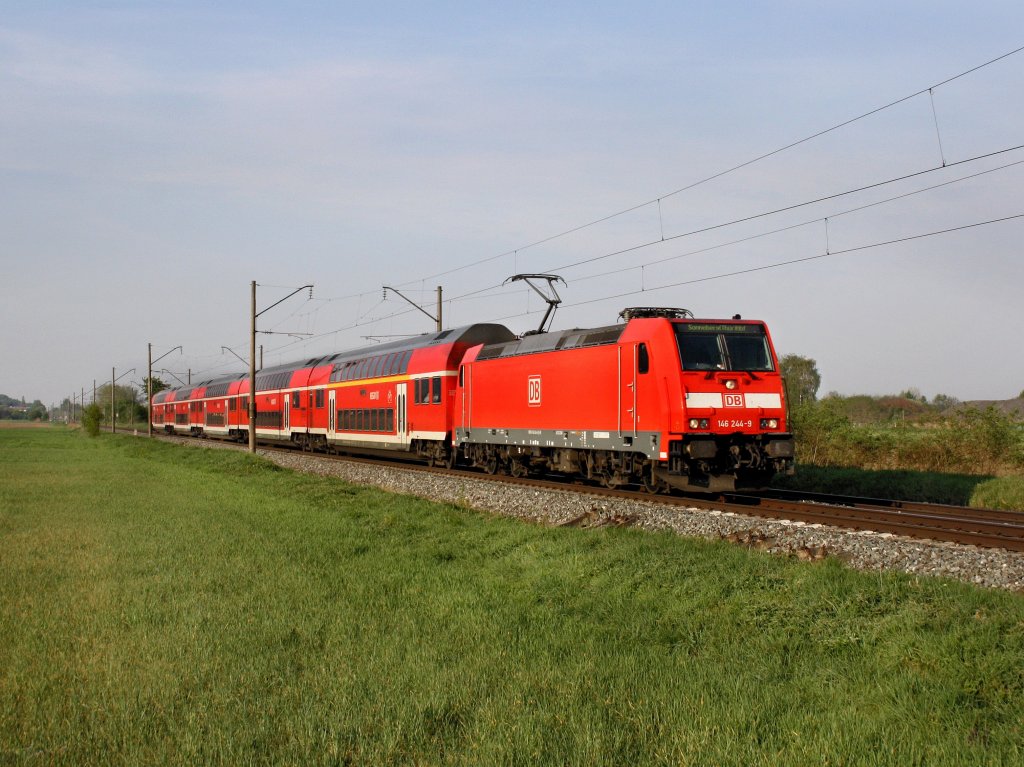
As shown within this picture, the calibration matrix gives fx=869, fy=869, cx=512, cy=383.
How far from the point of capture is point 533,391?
2195 centimetres

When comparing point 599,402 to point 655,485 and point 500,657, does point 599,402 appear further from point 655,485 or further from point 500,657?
point 500,657

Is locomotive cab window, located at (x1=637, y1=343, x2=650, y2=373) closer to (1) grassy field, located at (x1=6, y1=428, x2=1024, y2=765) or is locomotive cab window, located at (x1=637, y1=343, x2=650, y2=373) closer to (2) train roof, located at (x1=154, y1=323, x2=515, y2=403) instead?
(1) grassy field, located at (x1=6, y1=428, x2=1024, y2=765)

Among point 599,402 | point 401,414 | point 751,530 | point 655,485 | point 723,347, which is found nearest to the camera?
point 751,530

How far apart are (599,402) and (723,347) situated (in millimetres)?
3082

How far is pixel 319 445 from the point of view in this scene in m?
40.1

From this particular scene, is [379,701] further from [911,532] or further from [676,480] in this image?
[676,480]

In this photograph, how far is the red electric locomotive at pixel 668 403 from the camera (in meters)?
16.7

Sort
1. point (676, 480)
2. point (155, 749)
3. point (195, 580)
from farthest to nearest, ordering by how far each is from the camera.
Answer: point (676, 480) → point (195, 580) → point (155, 749)

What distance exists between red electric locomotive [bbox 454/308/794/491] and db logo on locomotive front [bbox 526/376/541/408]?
0.40 m

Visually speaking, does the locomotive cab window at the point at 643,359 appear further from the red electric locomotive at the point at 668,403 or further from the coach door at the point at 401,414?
the coach door at the point at 401,414

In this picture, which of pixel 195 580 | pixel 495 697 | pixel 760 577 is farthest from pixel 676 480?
pixel 495 697

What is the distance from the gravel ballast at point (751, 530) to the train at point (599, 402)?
48.6 inches

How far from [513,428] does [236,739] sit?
17926 millimetres

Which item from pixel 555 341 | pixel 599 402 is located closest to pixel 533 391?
pixel 555 341
